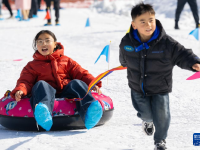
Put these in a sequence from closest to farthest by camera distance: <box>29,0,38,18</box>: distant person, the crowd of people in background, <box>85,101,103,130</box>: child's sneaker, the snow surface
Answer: the snow surface
<box>85,101,103,130</box>: child's sneaker
the crowd of people in background
<box>29,0,38,18</box>: distant person

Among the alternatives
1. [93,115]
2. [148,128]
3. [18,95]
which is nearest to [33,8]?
[18,95]

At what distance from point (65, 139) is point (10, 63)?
3.81m

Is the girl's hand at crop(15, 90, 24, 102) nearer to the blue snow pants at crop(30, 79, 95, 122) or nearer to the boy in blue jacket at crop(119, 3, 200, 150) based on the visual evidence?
the blue snow pants at crop(30, 79, 95, 122)

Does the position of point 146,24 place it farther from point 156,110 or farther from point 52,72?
point 52,72

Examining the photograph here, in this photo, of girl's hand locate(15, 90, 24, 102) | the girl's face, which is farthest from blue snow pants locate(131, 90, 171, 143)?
the girl's face

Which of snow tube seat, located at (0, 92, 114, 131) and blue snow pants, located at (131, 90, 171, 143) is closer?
blue snow pants, located at (131, 90, 171, 143)

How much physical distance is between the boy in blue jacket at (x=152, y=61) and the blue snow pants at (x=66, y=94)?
25.7 inches

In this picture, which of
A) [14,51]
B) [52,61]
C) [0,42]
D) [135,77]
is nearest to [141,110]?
[135,77]

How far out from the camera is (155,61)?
3.18m

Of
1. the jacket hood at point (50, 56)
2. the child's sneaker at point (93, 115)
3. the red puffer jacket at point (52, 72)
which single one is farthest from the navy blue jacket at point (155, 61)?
the jacket hood at point (50, 56)

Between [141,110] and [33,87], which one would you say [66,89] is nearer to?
[33,87]

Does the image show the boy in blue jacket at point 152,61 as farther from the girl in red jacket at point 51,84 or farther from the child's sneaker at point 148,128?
the girl in red jacket at point 51,84

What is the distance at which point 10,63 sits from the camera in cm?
706

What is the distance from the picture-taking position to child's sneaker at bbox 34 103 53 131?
11.6 feet
